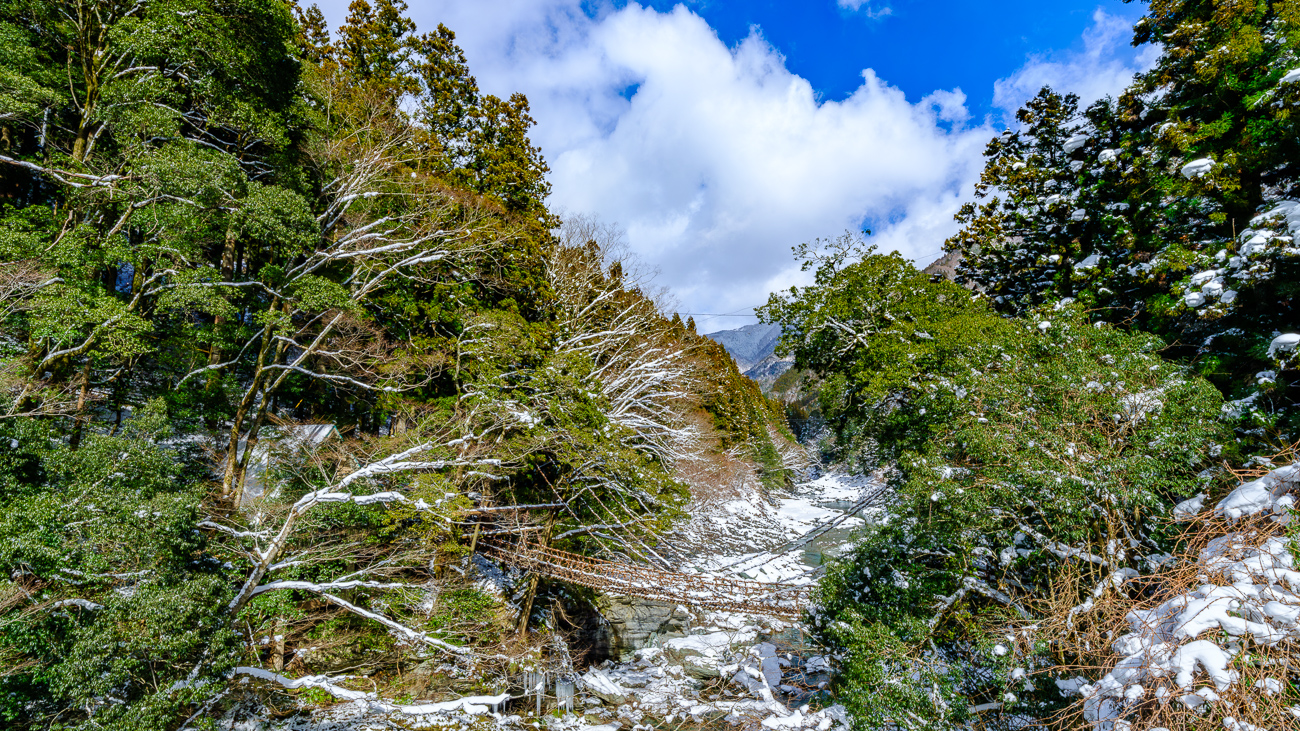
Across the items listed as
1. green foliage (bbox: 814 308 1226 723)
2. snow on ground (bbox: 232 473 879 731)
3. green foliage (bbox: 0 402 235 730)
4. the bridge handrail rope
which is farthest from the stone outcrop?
green foliage (bbox: 0 402 235 730)

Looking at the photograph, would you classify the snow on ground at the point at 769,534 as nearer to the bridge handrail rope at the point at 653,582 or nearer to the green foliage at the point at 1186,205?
the bridge handrail rope at the point at 653,582

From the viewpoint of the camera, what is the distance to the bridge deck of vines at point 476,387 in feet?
16.3

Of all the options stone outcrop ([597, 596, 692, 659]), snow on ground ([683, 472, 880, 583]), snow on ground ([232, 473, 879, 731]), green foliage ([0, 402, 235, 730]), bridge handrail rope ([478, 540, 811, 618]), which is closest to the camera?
green foliage ([0, 402, 235, 730])

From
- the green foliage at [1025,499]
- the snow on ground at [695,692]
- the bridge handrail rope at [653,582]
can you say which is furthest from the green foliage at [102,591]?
the green foliage at [1025,499]

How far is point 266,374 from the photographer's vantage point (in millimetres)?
9414

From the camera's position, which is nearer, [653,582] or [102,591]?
[102,591]

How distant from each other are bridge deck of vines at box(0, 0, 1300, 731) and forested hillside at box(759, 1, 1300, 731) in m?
0.05

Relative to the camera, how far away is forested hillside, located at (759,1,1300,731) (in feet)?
11.9

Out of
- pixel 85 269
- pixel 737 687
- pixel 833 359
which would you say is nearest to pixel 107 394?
pixel 85 269

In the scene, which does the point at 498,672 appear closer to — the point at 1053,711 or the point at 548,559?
the point at 548,559

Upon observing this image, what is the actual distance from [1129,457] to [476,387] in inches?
382

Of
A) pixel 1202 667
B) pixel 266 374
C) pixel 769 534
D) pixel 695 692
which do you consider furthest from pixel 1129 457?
pixel 769 534

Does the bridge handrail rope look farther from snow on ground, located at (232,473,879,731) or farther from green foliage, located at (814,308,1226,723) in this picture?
green foliage, located at (814,308,1226,723)

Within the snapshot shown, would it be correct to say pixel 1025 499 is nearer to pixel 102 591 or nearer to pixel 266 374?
pixel 102 591
